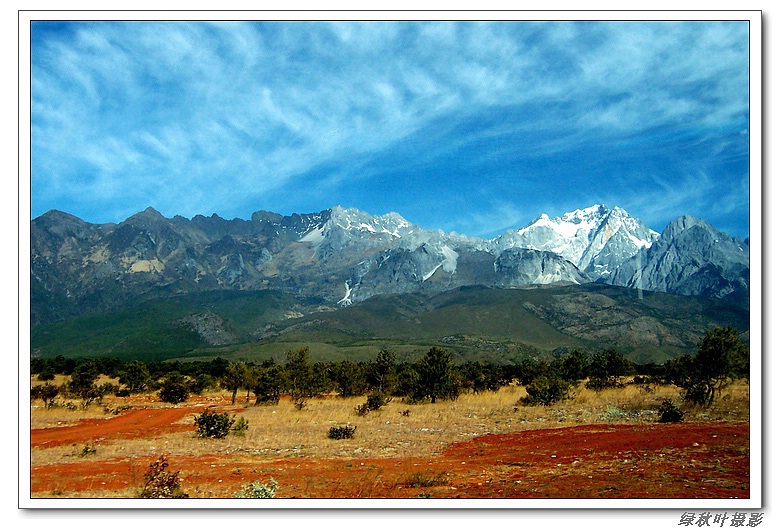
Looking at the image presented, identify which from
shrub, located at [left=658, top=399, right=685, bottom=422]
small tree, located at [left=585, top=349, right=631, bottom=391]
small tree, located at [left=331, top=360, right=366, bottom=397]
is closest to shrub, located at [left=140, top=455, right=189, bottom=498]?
shrub, located at [left=658, top=399, right=685, bottom=422]

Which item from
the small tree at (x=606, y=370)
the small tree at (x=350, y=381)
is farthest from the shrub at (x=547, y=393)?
the small tree at (x=350, y=381)

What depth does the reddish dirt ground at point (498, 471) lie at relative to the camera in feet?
34.2

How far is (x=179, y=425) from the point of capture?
18.0 metres

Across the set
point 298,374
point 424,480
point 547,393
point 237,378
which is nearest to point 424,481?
point 424,480

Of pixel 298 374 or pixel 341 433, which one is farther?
pixel 298 374

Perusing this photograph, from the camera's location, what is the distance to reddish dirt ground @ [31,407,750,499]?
1044 cm

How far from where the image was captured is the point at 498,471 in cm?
1112

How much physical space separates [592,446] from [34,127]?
1368 centimetres

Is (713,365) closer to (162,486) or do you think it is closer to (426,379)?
(426,379)

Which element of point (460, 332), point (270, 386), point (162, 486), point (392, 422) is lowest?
point (460, 332)
